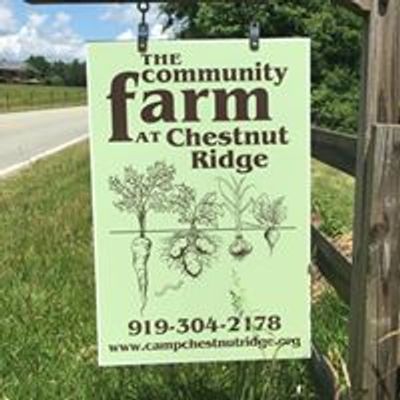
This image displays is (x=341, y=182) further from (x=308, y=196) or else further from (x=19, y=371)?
(x=308, y=196)

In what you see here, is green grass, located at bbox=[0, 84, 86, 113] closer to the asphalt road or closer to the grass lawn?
the asphalt road

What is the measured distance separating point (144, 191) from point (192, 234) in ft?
0.77

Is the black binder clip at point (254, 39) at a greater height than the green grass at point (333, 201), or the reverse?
the black binder clip at point (254, 39)

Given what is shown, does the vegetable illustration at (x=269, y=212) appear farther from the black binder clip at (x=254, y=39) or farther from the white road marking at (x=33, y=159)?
the white road marking at (x=33, y=159)

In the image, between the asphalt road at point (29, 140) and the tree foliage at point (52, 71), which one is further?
the tree foliage at point (52, 71)

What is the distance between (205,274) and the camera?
4.17 metres

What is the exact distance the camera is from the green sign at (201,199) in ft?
13.3

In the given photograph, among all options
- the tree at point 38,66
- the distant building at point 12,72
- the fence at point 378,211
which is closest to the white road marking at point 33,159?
the fence at point 378,211

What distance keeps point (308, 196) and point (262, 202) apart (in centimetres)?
17

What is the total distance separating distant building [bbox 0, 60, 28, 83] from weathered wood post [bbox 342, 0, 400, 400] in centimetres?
13532

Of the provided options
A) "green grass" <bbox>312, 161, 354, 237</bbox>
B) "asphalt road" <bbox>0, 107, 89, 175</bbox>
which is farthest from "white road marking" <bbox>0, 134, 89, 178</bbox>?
"green grass" <bbox>312, 161, 354, 237</bbox>

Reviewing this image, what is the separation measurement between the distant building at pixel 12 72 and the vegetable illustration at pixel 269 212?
13503 cm

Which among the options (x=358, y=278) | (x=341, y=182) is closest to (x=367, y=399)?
(x=358, y=278)

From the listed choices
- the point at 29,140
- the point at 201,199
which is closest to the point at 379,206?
the point at 201,199
